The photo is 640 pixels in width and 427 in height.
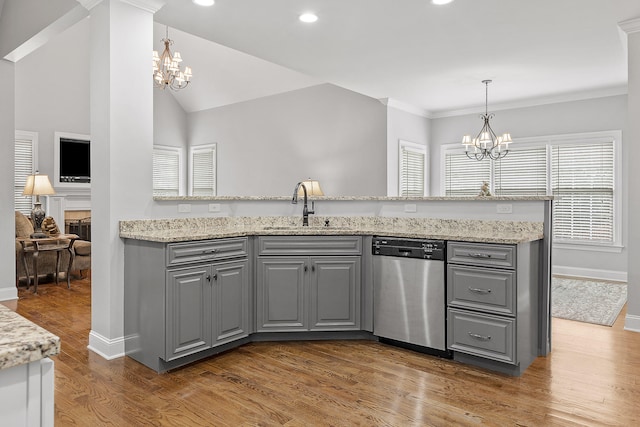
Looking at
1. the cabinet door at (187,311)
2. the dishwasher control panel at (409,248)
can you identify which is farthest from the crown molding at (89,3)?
the dishwasher control panel at (409,248)

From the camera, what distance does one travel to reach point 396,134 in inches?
280

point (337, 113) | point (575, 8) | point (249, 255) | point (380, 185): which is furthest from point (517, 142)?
point (249, 255)

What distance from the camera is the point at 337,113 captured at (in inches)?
289

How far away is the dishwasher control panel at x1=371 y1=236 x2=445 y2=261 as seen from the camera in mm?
3150

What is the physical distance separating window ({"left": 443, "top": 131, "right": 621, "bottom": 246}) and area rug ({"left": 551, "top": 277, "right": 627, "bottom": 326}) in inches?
34.2

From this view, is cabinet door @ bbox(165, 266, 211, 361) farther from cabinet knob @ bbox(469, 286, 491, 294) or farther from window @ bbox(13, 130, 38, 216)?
window @ bbox(13, 130, 38, 216)

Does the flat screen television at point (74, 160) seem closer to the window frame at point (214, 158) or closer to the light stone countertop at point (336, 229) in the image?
the window frame at point (214, 158)

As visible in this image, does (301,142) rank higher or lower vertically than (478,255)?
higher

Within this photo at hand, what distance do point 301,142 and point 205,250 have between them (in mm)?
4939

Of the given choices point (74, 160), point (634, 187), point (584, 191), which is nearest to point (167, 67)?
point (74, 160)

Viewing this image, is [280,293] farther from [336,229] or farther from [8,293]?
[8,293]

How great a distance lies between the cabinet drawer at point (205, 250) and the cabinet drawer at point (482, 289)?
59.8 inches

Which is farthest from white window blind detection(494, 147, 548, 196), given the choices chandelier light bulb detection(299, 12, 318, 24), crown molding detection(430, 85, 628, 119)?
chandelier light bulb detection(299, 12, 318, 24)

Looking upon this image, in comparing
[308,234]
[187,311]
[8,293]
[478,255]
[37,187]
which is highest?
[37,187]
